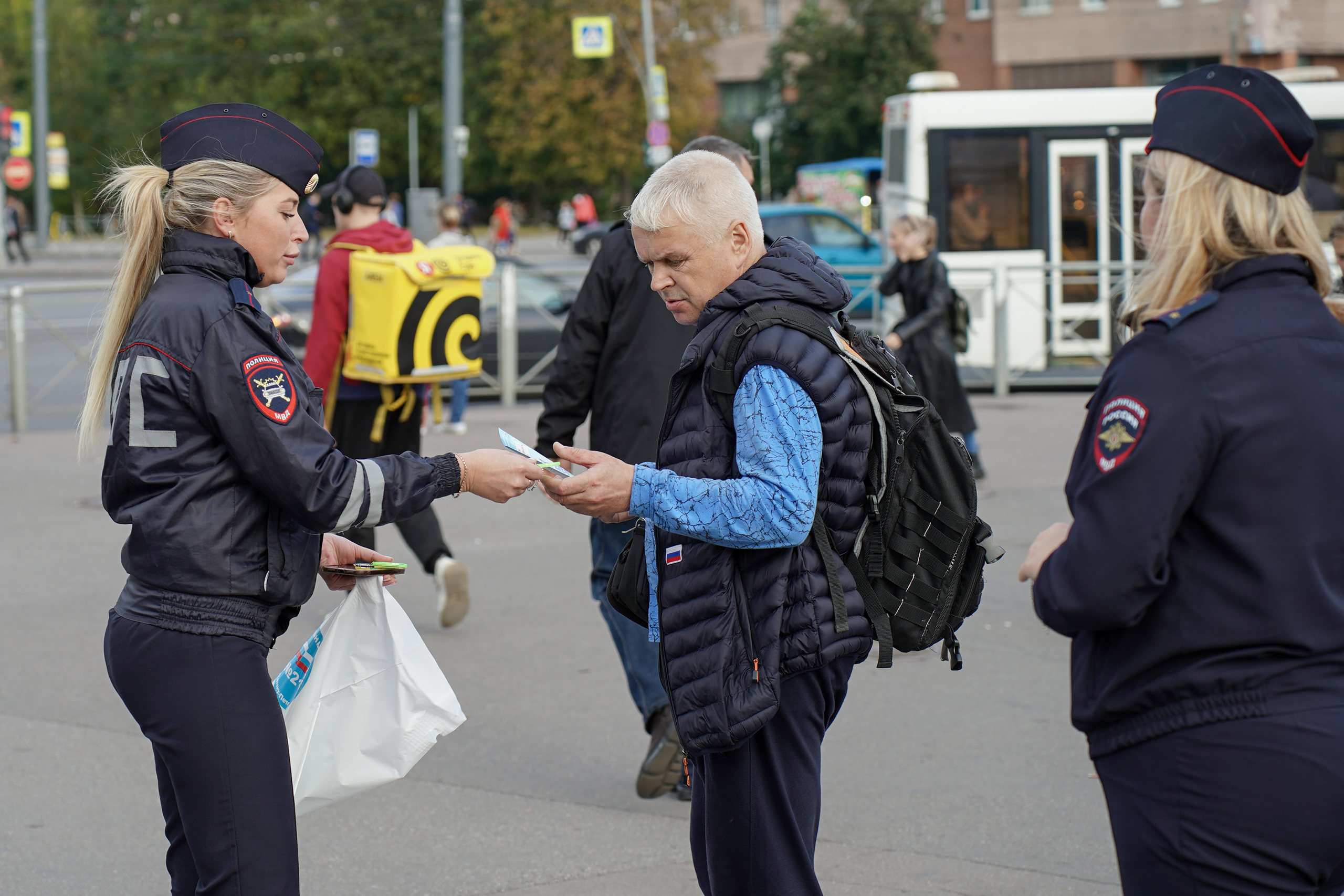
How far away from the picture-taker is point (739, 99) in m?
63.2

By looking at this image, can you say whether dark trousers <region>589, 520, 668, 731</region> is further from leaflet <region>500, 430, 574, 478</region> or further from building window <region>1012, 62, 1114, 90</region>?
building window <region>1012, 62, 1114, 90</region>

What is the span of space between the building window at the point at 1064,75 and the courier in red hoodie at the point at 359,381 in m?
42.1

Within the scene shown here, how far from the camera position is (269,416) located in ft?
8.29

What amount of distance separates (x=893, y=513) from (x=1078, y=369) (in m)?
12.9

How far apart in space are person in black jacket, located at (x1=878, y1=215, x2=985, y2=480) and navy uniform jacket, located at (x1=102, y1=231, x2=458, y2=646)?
707 cm

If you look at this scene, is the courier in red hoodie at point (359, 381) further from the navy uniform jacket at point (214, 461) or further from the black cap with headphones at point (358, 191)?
the navy uniform jacket at point (214, 461)

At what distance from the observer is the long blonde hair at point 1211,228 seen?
79.2 inches

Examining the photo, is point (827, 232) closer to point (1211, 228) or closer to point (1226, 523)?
point (1211, 228)

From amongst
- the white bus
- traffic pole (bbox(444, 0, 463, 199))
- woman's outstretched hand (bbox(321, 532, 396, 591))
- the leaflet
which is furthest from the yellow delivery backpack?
traffic pole (bbox(444, 0, 463, 199))

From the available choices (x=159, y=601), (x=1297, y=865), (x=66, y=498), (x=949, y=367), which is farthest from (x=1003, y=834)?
(x=66, y=498)

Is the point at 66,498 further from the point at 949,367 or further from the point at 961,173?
the point at 961,173

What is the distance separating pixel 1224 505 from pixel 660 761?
280cm

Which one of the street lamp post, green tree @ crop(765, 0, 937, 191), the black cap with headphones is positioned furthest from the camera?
green tree @ crop(765, 0, 937, 191)

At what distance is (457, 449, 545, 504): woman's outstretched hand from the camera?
9.33 feet
